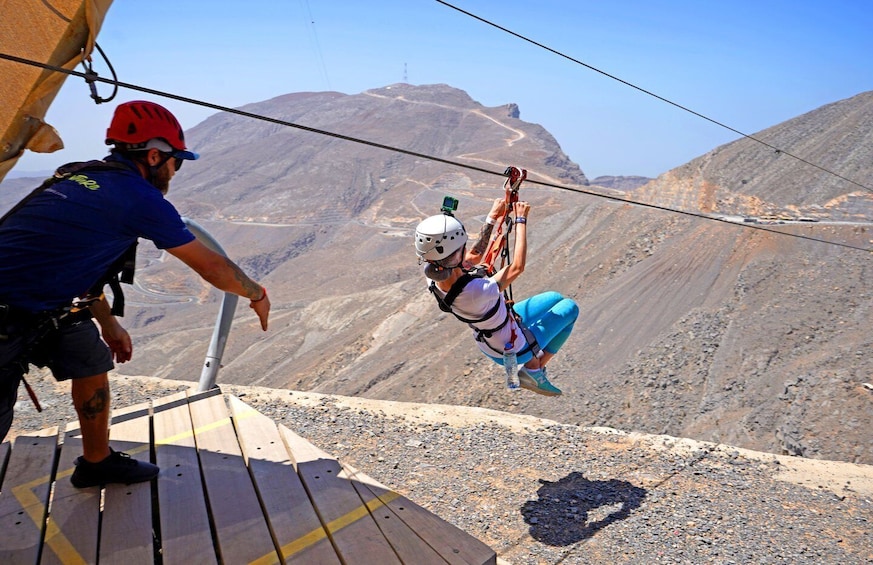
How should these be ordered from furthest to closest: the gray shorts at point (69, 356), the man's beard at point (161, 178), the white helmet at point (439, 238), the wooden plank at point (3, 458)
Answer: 1. the white helmet at point (439, 238)
2. the wooden plank at point (3, 458)
3. the man's beard at point (161, 178)
4. the gray shorts at point (69, 356)

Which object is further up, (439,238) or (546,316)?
(439,238)

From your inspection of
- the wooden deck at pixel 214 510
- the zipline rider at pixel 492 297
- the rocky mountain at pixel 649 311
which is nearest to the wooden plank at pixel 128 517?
the wooden deck at pixel 214 510

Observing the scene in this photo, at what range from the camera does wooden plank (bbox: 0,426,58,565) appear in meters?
3.03

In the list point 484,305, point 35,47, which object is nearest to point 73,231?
point 35,47

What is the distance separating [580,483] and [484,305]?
2.45 meters

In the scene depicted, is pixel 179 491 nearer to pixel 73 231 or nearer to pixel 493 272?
pixel 73 231

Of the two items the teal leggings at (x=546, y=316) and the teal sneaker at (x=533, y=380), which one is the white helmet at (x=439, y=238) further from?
the teal sneaker at (x=533, y=380)

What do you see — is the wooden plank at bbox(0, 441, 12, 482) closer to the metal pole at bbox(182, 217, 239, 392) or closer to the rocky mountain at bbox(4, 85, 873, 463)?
the metal pole at bbox(182, 217, 239, 392)

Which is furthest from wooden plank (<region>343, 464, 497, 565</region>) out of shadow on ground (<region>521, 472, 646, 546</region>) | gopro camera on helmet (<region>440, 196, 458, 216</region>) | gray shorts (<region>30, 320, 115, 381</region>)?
gopro camera on helmet (<region>440, 196, 458, 216</region>)

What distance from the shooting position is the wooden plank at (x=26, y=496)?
3035 mm

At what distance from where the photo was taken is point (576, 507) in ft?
19.6

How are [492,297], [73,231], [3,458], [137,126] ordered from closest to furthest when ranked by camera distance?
[73,231] → [137,126] → [3,458] → [492,297]

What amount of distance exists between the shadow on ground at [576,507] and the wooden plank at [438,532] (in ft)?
7.61

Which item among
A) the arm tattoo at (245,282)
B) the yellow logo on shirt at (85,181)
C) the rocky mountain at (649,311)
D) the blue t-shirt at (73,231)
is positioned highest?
the yellow logo on shirt at (85,181)
